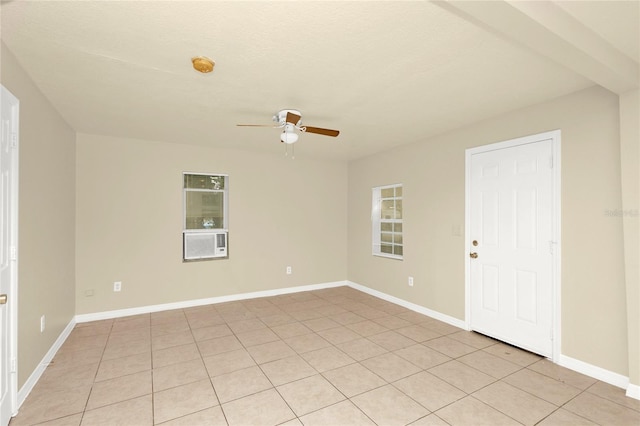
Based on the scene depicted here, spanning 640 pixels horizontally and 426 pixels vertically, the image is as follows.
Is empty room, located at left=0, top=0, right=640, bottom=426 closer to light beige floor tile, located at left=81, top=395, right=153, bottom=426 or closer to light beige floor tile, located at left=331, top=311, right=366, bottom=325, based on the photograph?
light beige floor tile, located at left=81, top=395, right=153, bottom=426

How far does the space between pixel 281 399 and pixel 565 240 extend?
2.80m

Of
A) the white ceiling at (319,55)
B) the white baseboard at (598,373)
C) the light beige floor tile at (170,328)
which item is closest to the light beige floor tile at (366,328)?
the white baseboard at (598,373)

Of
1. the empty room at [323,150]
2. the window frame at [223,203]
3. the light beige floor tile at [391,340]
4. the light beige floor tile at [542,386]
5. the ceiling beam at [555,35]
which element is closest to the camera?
the ceiling beam at [555,35]

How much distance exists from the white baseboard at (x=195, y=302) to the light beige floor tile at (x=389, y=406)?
10.1 feet

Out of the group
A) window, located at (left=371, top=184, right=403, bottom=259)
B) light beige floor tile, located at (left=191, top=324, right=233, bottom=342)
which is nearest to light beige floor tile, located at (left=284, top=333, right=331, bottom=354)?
light beige floor tile, located at (left=191, top=324, right=233, bottom=342)

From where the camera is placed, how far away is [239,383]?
2533 millimetres

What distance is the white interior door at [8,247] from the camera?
6.36 feet

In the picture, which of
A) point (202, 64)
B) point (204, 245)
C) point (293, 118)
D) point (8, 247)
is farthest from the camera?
point (204, 245)

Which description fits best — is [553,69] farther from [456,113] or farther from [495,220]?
[495,220]

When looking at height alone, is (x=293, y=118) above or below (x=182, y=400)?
above

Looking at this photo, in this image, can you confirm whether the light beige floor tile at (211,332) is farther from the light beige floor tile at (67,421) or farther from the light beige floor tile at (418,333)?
the light beige floor tile at (418,333)

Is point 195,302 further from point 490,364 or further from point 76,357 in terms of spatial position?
point 490,364

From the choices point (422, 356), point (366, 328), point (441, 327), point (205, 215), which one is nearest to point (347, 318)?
point (366, 328)

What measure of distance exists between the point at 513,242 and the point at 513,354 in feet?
3.63
